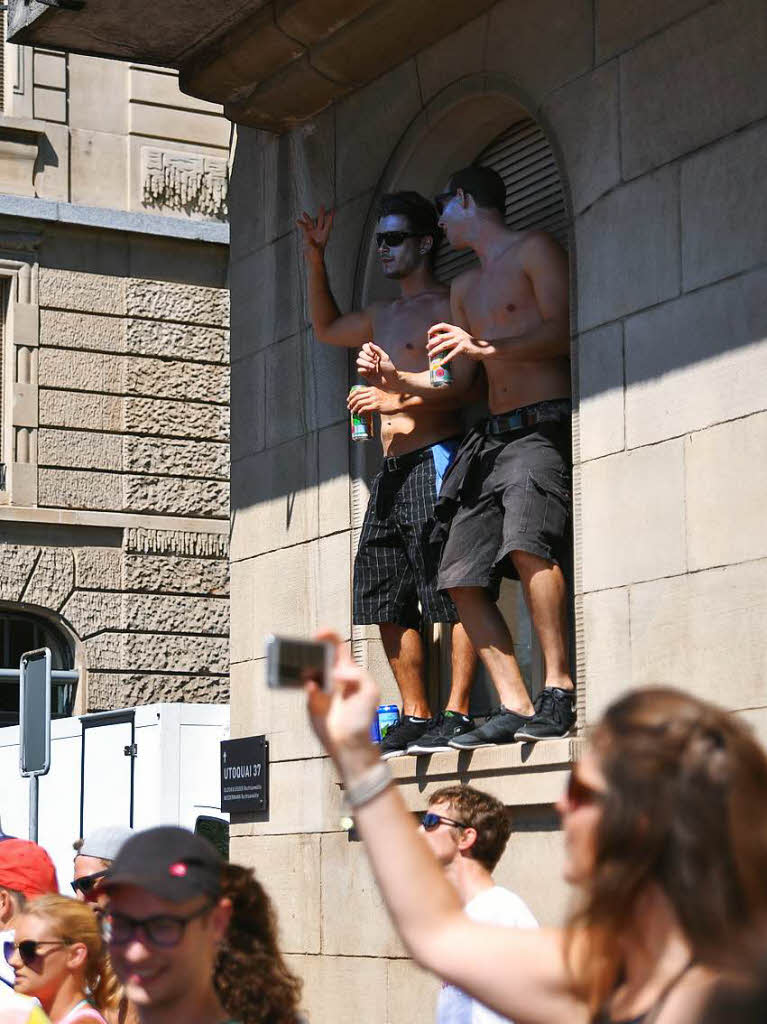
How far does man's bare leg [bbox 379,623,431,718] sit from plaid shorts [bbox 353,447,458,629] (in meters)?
0.06

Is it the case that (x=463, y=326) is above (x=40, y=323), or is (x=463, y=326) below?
below

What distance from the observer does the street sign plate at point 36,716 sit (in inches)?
445

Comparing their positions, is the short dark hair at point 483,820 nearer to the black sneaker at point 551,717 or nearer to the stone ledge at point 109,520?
the black sneaker at point 551,717

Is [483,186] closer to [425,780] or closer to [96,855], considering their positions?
[425,780]

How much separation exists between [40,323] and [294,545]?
10091mm

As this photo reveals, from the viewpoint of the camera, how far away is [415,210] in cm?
909

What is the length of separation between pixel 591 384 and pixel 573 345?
0.77 ft

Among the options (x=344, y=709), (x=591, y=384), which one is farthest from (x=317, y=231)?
(x=344, y=709)

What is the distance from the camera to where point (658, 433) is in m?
7.53

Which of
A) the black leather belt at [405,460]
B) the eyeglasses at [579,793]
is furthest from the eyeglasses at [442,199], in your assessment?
the eyeglasses at [579,793]

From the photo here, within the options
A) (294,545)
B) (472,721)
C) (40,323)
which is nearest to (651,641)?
(472,721)

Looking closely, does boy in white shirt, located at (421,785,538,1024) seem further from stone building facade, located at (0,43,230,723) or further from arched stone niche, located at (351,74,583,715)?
stone building facade, located at (0,43,230,723)

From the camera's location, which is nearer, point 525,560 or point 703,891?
point 703,891

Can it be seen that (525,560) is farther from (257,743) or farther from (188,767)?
(188,767)
